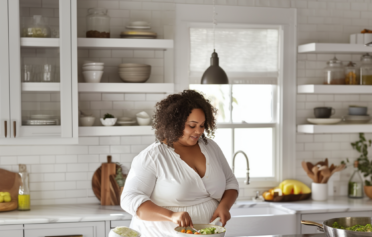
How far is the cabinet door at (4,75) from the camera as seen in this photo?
3.52 m

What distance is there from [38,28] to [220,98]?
1751 mm

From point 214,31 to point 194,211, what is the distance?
6.61 ft

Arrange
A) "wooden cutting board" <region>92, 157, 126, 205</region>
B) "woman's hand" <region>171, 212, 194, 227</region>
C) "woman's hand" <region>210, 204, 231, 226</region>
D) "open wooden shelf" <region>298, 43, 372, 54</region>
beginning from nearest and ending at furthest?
"woman's hand" <region>171, 212, 194, 227</region>, "woman's hand" <region>210, 204, 231, 226</region>, "wooden cutting board" <region>92, 157, 126, 205</region>, "open wooden shelf" <region>298, 43, 372, 54</region>

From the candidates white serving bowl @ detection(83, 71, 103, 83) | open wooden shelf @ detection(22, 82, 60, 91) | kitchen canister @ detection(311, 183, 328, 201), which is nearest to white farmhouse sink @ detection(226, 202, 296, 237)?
kitchen canister @ detection(311, 183, 328, 201)

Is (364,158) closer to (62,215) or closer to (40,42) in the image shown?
(62,215)

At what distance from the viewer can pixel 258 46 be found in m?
4.33

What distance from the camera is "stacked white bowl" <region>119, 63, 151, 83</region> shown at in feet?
12.6

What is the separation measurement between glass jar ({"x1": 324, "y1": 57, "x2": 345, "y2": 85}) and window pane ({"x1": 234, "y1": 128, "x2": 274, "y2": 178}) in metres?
0.73

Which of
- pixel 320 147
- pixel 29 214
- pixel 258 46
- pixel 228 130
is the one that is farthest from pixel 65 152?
pixel 320 147

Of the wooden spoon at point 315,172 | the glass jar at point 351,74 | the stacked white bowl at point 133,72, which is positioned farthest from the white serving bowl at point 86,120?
the glass jar at point 351,74

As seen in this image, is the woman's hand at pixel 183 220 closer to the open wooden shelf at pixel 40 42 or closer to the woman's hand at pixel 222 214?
the woman's hand at pixel 222 214

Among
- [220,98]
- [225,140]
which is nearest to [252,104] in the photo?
[220,98]

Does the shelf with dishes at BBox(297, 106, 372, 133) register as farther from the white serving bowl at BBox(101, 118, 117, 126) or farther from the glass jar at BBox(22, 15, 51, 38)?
the glass jar at BBox(22, 15, 51, 38)

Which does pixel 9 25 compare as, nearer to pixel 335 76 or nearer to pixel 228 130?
pixel 228 130
